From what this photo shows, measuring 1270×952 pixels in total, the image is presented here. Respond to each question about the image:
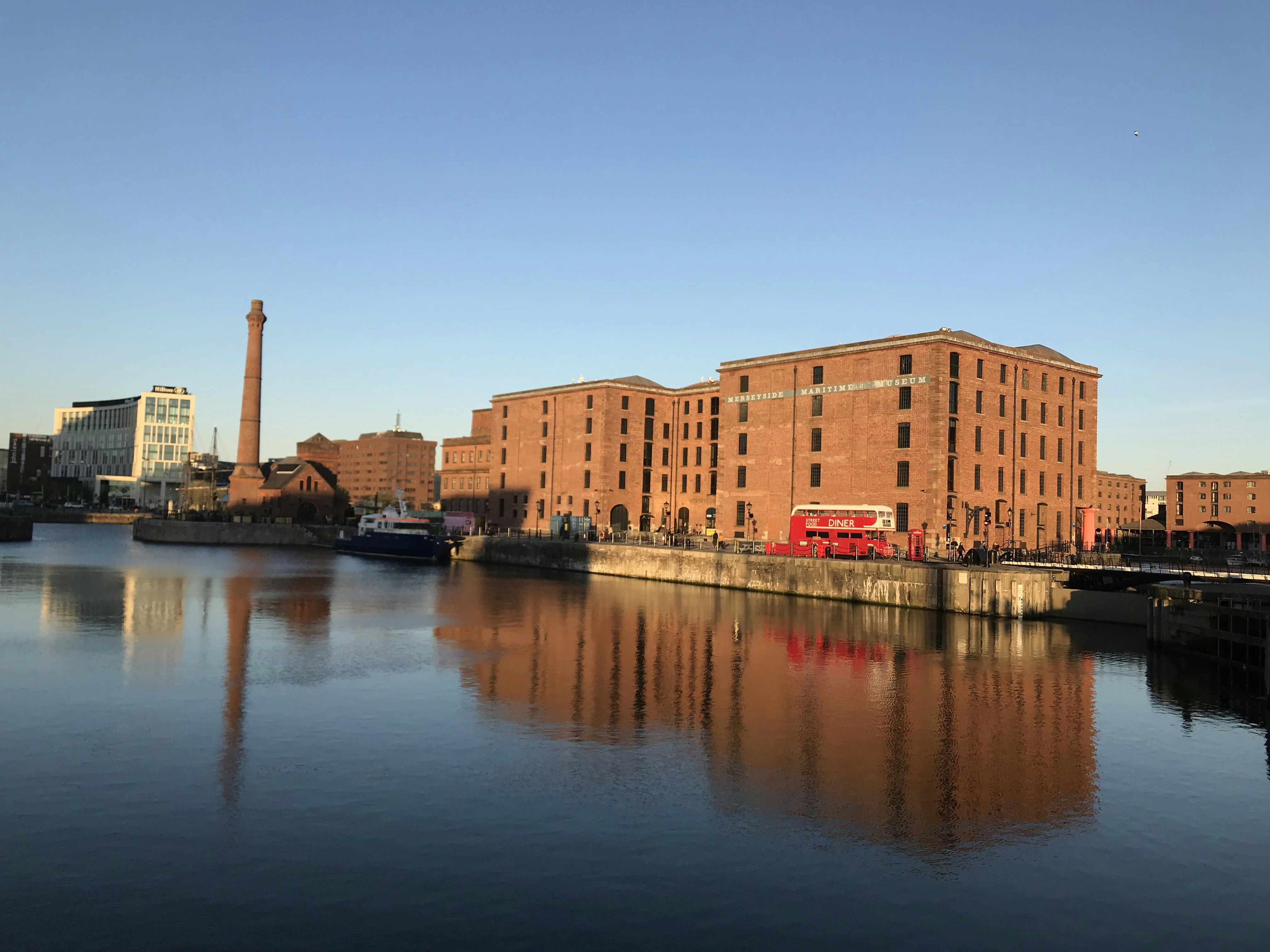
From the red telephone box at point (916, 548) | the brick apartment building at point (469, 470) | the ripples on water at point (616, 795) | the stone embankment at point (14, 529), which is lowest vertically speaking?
the ripples on water at point (616, 795)

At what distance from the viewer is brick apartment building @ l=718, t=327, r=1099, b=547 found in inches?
2530

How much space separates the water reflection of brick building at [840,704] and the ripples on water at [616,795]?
0.45ft

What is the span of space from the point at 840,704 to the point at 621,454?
73.5 m

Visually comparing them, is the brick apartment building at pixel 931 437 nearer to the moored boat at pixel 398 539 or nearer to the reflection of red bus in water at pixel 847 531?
the reflection of red bus in water at pixel 847 531

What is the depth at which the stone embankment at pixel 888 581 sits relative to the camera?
48250 millimetres

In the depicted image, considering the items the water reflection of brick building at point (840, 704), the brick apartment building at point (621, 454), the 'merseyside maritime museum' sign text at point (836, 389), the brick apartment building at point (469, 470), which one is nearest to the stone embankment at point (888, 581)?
the water reflection of brick building at point (840, 704)

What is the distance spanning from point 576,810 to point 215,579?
54631 mm

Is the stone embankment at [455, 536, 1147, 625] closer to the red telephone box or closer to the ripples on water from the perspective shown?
the red telephone box

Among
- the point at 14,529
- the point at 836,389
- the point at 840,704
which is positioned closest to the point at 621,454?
the point at 836,389

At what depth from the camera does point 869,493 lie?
6831 centimetres

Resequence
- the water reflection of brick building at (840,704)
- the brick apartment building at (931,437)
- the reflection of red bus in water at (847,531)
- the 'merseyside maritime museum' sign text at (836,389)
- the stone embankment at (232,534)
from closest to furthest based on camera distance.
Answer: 1. the water reflection of brick building at (840,704)
2. the reflection of red bus in water at (847,531)
3. the brick apartment building at (931,437)
4. the 'merseyside maritime museum' sign text at (836,389)
5. the stone embankment at (232,534)

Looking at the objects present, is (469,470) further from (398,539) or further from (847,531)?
(847,531)

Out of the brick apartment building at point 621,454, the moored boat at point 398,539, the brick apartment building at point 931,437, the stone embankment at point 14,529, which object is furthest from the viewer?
the stone embankment at point 14,529

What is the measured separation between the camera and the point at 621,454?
98.6 m
